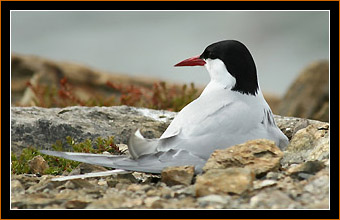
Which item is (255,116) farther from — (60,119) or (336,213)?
(60,119)

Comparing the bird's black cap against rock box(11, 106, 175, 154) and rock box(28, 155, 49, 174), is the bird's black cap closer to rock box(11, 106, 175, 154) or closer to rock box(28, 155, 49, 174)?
rock box(11, 106, 175, 154)

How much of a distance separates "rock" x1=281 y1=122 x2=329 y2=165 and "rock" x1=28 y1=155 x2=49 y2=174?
185 centimetres

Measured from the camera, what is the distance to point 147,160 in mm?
3543

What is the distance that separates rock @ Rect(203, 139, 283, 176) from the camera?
3361 mm

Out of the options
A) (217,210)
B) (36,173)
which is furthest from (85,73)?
(217,210)

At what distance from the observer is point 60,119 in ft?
17.8

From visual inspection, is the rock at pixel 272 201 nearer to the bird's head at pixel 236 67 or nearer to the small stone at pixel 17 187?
the bird's head at pixel 236 67

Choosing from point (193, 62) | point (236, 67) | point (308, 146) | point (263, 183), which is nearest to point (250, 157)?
point (263, 183)

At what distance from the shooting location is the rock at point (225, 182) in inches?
120

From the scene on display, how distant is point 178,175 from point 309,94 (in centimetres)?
667

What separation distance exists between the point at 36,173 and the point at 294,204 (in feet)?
7.25

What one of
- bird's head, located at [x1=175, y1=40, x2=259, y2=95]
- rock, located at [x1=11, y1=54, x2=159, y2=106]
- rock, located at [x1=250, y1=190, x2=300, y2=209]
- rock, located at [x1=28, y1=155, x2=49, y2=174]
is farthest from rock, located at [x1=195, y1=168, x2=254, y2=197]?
rock, located at [x1=11, y1=54, x2=159, y2=106]

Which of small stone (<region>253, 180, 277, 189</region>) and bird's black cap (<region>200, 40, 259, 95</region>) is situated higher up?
bird's black cap (<region>200, 40, 259, 95</region>)

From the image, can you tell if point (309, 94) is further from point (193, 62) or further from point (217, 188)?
point (217, 188)
